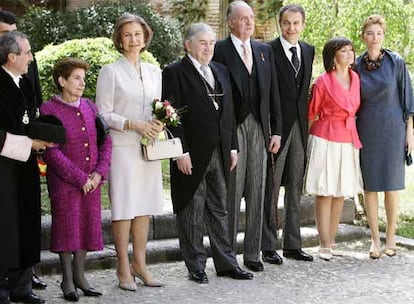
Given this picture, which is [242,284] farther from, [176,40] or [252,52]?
[176,40]

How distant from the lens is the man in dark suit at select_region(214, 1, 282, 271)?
301 inches

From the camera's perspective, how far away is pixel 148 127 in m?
6.81

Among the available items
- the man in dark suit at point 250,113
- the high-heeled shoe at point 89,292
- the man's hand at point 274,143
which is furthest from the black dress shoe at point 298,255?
the high-heeled shoe at point 89,292

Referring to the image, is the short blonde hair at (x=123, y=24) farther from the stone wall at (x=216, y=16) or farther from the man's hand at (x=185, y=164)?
the stone wall at (x=216, y=16)

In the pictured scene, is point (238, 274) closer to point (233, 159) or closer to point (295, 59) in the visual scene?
point (233, 159)

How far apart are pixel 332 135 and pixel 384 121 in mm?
533

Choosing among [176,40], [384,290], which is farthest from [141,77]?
[176,40]

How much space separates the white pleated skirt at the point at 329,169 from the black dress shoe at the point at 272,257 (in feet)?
2.19

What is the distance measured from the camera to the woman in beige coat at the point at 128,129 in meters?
6.88

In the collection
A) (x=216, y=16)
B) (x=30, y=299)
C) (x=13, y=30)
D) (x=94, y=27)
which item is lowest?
(x=30, y=299)

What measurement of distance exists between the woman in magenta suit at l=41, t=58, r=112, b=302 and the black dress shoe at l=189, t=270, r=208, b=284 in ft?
3.02

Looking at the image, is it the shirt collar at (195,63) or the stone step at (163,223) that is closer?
the shirt collar at (195,63)

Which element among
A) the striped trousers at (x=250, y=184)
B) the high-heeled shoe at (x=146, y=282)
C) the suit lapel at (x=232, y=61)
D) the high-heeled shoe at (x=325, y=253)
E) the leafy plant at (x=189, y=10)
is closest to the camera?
the high-heeled shoe at (x=146, y=282)

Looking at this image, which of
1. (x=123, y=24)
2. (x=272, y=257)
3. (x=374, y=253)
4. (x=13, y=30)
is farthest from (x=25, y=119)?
(x=374, y=253)
